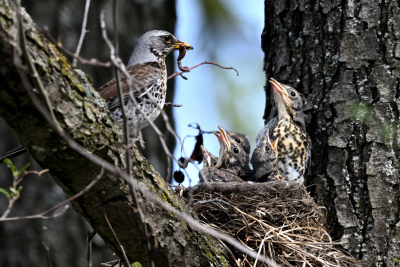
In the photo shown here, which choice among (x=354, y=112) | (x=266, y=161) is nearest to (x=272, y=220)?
(x=266, y=161)

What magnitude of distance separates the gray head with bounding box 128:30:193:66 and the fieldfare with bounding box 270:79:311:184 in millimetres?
950

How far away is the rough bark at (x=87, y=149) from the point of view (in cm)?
213

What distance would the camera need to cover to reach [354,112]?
4.00 metres

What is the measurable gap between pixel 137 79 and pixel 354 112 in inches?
65.2

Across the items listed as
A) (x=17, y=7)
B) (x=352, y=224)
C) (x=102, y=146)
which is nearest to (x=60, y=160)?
(x=102, y=146)

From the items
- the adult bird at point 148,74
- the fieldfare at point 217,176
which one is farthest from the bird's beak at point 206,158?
the adult bird at point 148,74

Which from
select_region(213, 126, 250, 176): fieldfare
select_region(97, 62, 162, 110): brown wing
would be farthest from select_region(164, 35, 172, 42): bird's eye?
select_region(213, 126, 250, 176): fieldfare

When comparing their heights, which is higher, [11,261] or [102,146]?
[102,146]

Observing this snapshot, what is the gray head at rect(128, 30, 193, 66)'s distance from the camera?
475 cm

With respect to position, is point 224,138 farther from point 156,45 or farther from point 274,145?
→ point 156,45

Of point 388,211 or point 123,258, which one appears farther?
point 388,211

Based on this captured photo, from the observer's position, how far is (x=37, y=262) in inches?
192

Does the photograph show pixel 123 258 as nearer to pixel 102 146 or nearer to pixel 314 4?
pixel 102 146

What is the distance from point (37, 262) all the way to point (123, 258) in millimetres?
2308
